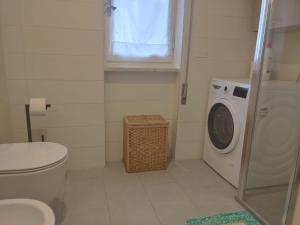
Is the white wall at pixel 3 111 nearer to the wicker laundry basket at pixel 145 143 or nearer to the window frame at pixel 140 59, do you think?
the window frame at pixel 140 59

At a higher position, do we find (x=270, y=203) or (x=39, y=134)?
(x=39, y=134)

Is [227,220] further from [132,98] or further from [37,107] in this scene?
[37,107]

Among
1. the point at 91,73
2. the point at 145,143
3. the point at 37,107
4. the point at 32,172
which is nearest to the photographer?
the point at 32,172

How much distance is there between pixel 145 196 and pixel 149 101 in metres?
0.98

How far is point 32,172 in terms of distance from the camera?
147 centimetres

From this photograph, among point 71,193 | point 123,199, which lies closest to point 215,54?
point 123,199

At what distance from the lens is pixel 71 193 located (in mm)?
2033

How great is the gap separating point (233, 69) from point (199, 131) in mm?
741

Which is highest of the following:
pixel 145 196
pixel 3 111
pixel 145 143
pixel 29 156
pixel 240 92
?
pixel 240 92

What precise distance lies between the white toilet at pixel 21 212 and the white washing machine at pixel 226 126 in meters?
1.57

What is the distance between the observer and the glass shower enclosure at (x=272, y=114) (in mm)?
1755

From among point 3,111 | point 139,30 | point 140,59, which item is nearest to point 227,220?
point 140,59

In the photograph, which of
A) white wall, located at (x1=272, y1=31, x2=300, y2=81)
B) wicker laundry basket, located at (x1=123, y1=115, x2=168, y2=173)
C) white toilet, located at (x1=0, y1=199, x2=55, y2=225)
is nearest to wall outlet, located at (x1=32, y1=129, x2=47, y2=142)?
wicker laundry basket, located at (x1=123, y1=115, x2=168, y2=173)

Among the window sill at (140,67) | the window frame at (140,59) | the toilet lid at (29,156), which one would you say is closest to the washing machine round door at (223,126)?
the window sill at (140,67)
